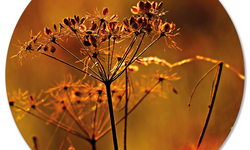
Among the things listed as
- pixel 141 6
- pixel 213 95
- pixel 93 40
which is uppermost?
pixel 141 6

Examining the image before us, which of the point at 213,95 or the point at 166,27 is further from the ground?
the point at 166,27

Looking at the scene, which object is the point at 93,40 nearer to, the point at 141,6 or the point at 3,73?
the point at 141,6

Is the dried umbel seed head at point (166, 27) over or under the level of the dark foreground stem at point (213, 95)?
over

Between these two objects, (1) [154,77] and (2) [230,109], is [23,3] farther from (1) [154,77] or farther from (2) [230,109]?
(2) [230,109]

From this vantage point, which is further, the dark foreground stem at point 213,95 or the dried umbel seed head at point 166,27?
the dark foreground stem at point 213,95

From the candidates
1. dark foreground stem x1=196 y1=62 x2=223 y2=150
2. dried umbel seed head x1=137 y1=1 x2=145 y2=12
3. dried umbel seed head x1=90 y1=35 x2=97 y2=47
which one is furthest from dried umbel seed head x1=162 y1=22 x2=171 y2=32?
dark foreground stem x1=196 y1=62 x2=223 y2=150

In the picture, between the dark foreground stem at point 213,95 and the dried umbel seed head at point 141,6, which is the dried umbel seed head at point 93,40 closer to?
the dried umbel seed head at point 141,6

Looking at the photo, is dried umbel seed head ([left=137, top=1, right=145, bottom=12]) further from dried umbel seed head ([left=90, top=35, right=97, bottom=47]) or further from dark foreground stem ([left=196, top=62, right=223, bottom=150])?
dark foreground stem ([left=196, top=62, right=223, bottom=150])

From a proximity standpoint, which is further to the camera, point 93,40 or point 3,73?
point 3,73

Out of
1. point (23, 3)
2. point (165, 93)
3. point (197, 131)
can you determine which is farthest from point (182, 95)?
point (23, 3)

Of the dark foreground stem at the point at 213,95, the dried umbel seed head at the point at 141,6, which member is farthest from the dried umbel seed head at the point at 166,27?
the dark foreground stem at the point at 213,95

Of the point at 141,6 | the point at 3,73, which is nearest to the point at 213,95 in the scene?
the point at 141,6
